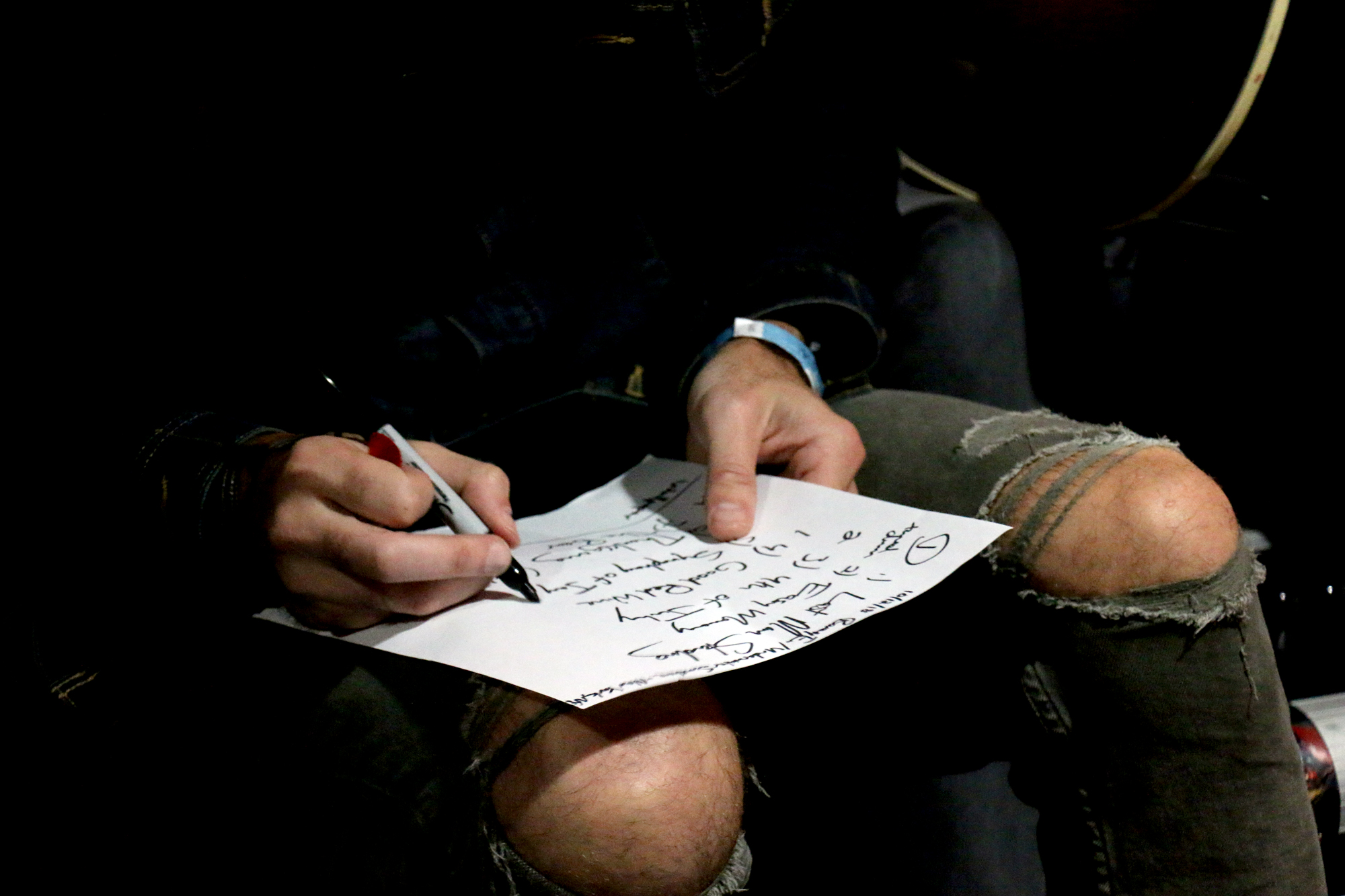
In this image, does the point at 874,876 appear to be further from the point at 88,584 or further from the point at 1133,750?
the point at 88,584

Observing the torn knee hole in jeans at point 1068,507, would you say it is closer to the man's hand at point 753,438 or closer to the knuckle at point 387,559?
the man's hand at point 753,438

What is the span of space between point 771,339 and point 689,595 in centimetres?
33

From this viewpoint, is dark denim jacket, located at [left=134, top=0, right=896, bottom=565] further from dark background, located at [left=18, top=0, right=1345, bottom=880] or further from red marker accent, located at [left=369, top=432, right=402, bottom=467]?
red marker accent, located at [left=369, top=432, right=402, bottom=467]

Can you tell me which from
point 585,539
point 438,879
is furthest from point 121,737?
point 585,539

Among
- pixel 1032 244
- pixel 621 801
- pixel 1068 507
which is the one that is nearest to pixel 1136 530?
pixel 1068 507

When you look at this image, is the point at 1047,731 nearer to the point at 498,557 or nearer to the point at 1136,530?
the point at 1136,530

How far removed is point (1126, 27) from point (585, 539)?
0.83 metres

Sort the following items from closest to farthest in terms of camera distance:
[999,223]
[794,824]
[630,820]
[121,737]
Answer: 1. [630,820]
2. [121,737]
3. [794,824]
4. [999,223]

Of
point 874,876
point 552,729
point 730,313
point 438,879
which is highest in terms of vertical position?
point 730,313

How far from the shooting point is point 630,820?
468 mm

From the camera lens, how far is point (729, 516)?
22.3 inches

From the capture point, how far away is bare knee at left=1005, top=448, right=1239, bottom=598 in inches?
20.9

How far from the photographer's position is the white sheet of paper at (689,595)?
0.45m

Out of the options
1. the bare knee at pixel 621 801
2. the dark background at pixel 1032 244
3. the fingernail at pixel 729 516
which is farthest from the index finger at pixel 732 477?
the dark background at pixel 1032 244
